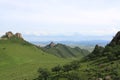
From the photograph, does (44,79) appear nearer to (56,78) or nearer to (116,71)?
(56,78)

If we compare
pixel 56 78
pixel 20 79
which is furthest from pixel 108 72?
pixel 20 79

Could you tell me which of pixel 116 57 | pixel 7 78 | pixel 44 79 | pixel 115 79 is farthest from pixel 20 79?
pixel 115 79

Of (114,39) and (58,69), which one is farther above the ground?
(114,39)

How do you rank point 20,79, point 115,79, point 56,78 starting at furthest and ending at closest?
1. point 20,79
2. point 56,78
3. point 115,79

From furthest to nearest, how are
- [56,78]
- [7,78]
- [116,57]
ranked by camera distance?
[7,78], [116,57], [56,78]

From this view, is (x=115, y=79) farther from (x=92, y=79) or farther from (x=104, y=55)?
(x=104, y=55)

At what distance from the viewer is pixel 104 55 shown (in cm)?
14050

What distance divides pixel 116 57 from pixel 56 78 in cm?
2848

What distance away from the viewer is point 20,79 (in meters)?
140

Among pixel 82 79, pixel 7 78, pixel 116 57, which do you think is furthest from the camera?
pixel 7 78

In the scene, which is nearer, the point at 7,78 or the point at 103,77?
the point at 103,77

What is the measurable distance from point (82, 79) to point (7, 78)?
224 feet

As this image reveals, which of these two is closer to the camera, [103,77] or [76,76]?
[103,77]

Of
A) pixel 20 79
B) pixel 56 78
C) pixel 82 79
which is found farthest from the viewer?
pixel 20 79
